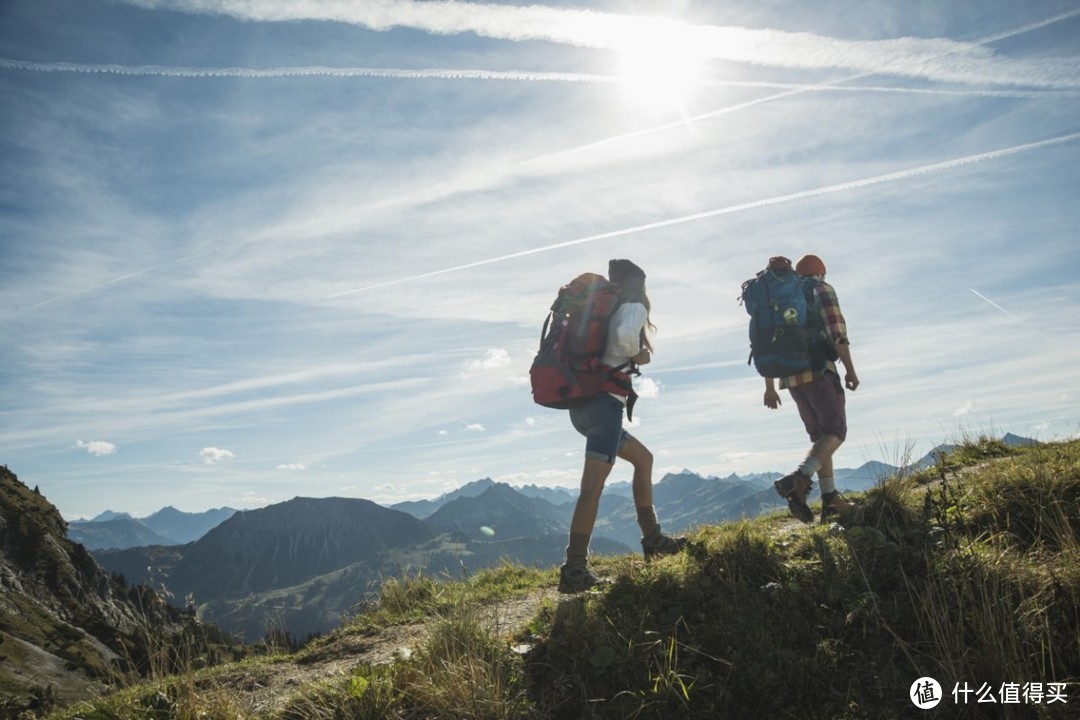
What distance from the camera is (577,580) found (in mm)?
5762

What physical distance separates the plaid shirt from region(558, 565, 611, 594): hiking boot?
3.61m

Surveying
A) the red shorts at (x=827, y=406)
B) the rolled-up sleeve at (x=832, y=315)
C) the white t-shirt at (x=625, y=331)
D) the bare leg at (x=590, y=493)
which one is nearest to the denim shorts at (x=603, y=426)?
the bare leg at (x=590, y=493)

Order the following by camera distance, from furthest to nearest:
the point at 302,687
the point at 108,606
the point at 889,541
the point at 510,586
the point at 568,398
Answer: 1. the point at 108,606
2. the point at 510,586
3. the point at 568,398
4. the point at 889,541
5. the point at 302,687

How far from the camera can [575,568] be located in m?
5.91

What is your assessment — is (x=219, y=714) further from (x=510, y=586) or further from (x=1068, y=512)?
(x=1068, y=512)

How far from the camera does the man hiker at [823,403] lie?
6789 millimetres

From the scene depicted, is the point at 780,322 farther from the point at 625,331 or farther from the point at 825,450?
the point at 625,331

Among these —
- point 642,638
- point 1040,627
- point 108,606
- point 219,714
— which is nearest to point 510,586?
point 642,638

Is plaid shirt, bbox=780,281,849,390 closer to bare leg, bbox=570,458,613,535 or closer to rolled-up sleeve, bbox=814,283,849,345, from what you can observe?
rolled-up sleeve, bbox=814,283,849,345

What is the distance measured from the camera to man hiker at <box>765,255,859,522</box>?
6789mm

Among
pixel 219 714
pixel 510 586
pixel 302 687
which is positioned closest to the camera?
pixel 219 714

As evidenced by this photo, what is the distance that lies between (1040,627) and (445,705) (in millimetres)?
3724

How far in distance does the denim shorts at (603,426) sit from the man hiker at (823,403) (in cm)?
245

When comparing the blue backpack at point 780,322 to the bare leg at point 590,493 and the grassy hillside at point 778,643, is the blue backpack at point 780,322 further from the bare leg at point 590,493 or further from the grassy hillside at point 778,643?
the bare leg at point 590,493
